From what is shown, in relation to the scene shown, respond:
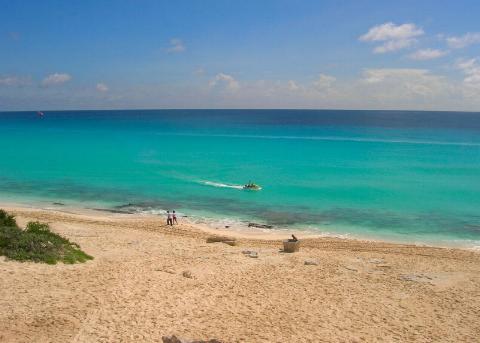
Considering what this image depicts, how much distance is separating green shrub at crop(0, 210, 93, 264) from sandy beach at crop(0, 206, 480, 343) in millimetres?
489

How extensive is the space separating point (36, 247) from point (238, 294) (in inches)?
325

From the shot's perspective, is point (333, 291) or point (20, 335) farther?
point (333, 291)

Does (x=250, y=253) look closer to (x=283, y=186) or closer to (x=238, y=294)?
(x=238, y=294)

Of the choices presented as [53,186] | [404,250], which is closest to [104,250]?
[404,250]

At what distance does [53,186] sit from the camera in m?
41.9

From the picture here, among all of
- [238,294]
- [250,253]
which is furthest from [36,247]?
[250,253]

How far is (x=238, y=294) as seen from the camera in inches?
642

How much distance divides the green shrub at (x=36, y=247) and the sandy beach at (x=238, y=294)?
489 mm

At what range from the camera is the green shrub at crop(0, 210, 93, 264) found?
55.4ft

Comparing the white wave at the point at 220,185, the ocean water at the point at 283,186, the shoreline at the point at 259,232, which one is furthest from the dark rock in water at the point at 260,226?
the white wave at the point at 220,185

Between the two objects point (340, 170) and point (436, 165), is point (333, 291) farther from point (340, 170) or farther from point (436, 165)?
point (436, 165)

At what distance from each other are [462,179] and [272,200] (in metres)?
24.0

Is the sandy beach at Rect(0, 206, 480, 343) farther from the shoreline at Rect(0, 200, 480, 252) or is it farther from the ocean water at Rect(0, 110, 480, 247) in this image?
the ocean water at Rect(0, 110, 480, 247)

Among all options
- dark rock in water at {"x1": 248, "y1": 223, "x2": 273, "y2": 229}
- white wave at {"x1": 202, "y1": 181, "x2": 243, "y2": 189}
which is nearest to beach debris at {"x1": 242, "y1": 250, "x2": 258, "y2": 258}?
dark rock in water at {"x1": 248, "y1": 223, "x2": 273, "y2": 229}
